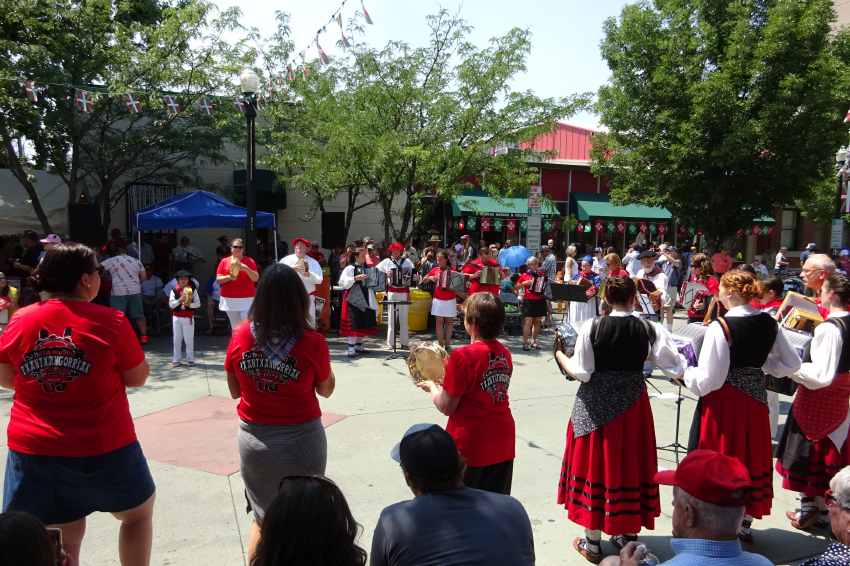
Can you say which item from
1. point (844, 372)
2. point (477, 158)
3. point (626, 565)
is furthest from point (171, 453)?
point (477, 158)

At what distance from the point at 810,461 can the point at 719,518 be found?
3.01m

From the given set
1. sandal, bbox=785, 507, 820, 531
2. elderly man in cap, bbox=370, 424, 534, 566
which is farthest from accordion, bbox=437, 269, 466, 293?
elderly man in cap, bbox=370, 424, 534, 566

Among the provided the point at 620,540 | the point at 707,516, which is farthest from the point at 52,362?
the point at 620,540

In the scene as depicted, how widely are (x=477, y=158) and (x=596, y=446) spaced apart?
971cm

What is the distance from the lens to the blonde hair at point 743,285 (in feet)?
12.9

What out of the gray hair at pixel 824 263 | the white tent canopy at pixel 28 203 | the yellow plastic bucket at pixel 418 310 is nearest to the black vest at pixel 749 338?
the gray hair at pixel 824 263

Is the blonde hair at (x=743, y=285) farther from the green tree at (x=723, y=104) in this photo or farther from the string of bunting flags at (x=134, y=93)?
the green tree at (x=723, y=104)

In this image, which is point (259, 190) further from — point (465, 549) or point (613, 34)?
point (465, 549)

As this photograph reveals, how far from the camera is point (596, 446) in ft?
12.5

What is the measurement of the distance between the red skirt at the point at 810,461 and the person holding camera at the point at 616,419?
128cm

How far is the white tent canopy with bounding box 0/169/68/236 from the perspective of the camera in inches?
634

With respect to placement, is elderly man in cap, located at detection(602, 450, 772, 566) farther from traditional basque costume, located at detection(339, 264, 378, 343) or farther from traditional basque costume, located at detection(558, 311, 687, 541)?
traditional basque costume, located at detection(339, 264, 378, 343)

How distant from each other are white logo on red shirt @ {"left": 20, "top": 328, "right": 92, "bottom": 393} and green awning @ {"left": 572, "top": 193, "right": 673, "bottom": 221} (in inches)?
941

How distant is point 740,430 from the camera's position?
396 cm
